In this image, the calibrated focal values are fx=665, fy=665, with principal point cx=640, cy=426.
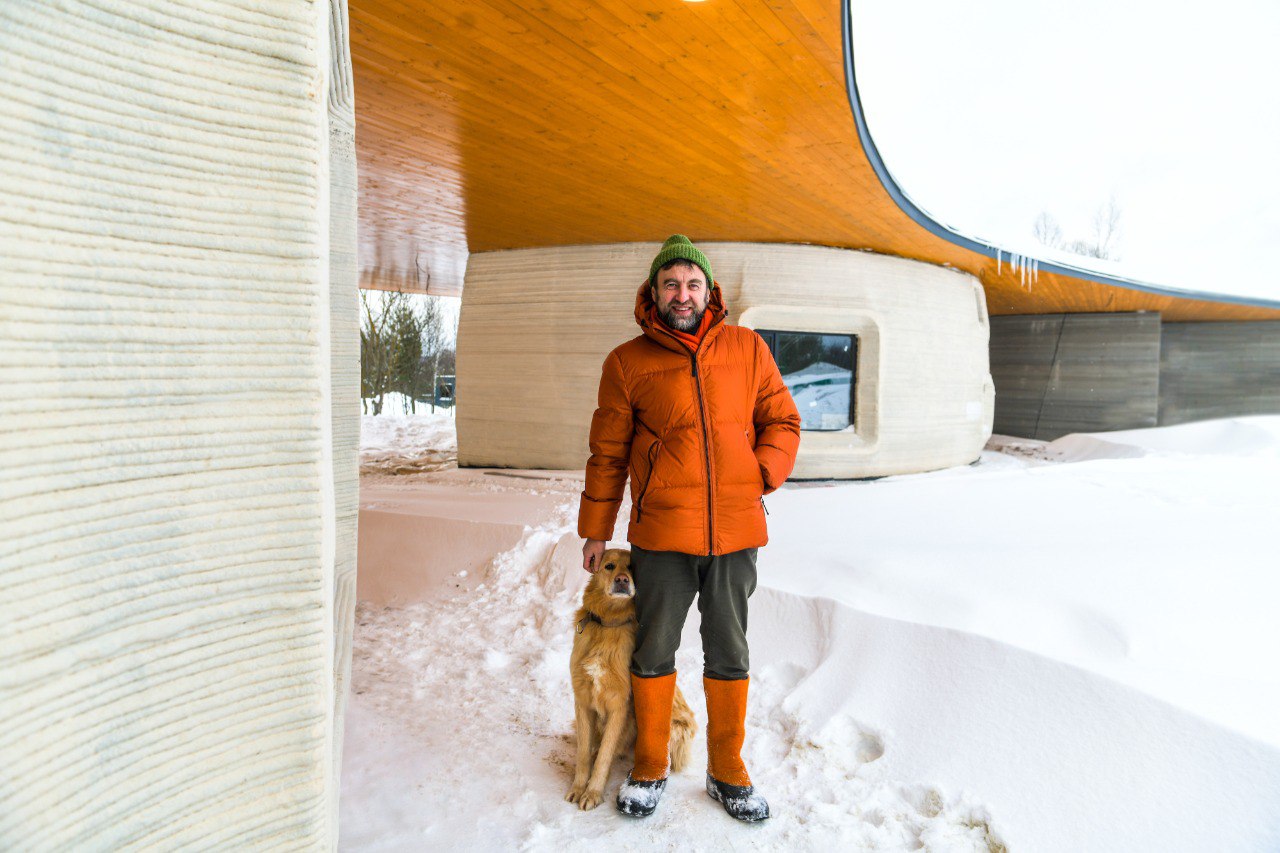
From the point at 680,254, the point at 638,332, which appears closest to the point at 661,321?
the point at 680,254

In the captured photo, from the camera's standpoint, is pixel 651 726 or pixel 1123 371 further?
pixel 1123 371

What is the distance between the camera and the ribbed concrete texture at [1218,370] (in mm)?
13844

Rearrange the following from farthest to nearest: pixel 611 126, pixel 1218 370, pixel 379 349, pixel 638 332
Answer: pixel 379 349 → pixel 1218 370 → pixel 638 332 → pixel 611 126

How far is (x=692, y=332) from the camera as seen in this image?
2.38 metres

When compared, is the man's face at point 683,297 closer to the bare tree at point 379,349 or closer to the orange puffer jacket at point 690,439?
the orange puffer jacket at point 690,439

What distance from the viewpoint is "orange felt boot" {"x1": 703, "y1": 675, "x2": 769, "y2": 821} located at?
238cm

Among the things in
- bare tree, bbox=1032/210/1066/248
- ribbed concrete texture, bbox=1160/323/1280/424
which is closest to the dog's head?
ribbed concrete texture, bbox=1160/323/1280/424

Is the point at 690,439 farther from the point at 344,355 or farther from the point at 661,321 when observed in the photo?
the point at 344,355

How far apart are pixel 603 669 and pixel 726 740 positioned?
520 mm

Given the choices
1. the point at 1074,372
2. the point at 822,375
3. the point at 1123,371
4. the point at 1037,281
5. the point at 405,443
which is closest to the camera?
the point at 822,375

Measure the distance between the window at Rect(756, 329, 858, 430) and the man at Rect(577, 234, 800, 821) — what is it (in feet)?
19.9

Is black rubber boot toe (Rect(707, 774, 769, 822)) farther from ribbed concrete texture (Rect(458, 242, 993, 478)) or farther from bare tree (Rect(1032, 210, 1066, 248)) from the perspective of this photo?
bare tree (Rect(1032, 210, 1066, 248))

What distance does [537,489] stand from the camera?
704 cm

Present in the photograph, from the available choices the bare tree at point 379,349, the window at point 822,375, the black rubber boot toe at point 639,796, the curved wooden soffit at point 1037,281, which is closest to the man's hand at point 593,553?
the black rubber boot toe at point 639,796
